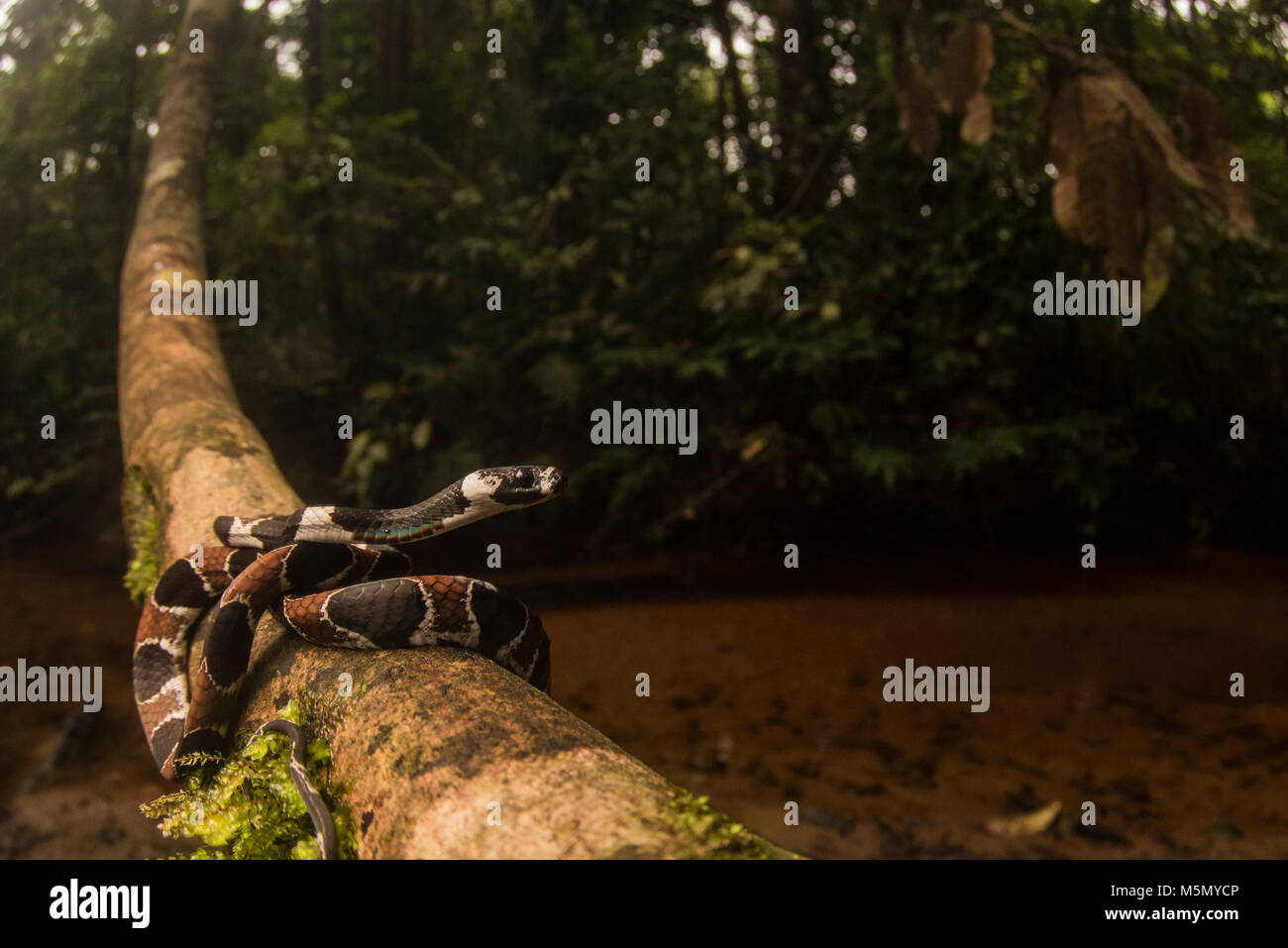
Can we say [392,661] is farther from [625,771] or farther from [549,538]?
[549,538]

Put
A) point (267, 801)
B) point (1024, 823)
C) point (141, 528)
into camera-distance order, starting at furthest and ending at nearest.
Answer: point (1024, 823) < point (141, 528) < point (267, 801)

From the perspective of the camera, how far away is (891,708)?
418cm

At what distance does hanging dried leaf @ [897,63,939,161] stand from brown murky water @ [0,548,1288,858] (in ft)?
9.01

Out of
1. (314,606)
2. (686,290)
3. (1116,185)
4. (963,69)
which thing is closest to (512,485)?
(314,606)

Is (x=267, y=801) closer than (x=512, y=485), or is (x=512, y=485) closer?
(x=267, y=801)

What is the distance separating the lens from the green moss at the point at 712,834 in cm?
92

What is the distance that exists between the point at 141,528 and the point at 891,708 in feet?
11.3

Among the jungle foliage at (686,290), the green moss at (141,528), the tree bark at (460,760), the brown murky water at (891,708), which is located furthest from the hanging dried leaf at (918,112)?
the green moss at (141,528)

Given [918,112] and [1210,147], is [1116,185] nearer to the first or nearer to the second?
[1210,147]

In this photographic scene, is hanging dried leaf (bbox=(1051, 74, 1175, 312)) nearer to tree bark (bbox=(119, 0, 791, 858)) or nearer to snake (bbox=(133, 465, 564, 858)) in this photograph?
snake (bbox=(133, 465, 564, 858))

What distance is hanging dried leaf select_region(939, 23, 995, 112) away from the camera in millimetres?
3309

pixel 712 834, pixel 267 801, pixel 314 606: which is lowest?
pixel 267 801

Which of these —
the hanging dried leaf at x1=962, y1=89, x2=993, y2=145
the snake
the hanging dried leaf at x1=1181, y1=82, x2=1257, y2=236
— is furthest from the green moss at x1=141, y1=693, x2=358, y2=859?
the hanging dried leaf at x1=1181, y1=82, x2=1257, y2=236

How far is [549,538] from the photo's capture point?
23.4 feet
